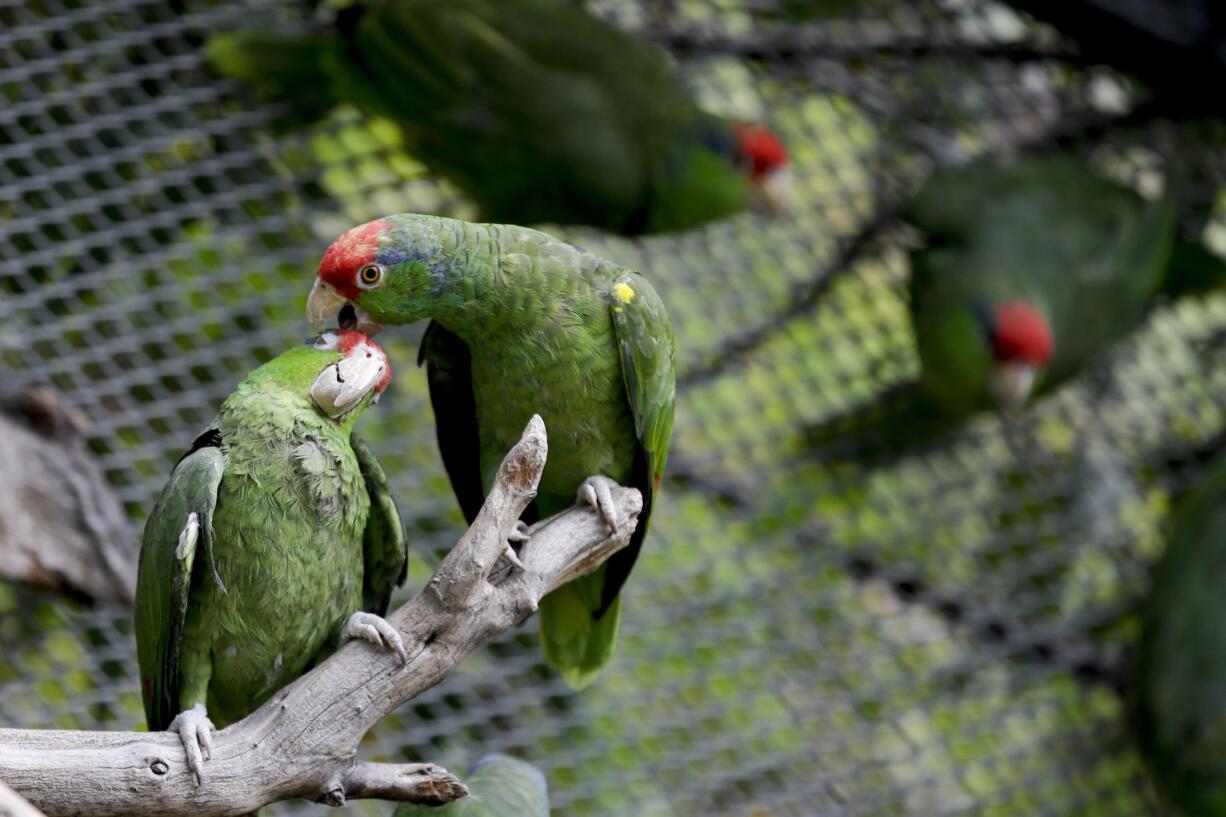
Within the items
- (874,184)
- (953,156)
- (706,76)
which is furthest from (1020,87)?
(706,76)

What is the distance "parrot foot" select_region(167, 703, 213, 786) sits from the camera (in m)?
0.71

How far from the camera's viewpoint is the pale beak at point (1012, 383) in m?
1.59

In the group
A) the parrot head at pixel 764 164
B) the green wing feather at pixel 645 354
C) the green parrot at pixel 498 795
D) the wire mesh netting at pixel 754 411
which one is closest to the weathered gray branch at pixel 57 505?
the wire mesh netting at pixel 754 411

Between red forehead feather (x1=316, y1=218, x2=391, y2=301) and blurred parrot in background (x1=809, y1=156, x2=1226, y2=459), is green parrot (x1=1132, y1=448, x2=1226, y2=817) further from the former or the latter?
red forehead feather (x1=316, y1=218, x2=391, y2=301)

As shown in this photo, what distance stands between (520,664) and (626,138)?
2.11 ft

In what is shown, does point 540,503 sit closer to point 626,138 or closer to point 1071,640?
point 626,138

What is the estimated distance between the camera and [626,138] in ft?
5.20

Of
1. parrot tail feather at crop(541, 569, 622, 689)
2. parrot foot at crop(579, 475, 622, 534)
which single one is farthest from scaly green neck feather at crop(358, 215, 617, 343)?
parrot tail feather at crop(541, 569, 622, 689)

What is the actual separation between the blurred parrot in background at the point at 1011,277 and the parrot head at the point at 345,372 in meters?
0.98

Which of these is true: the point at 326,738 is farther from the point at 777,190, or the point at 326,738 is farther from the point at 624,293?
the point at 777,190

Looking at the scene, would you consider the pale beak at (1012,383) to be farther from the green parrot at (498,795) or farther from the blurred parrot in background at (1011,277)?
the green parrot at (498,795)

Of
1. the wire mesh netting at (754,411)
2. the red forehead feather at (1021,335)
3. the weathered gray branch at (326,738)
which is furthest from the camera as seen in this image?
the red forehead feather at (1021,335)

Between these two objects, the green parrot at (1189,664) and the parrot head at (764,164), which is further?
the parrot head at (764,164)

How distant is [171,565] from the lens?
30.4 inches
